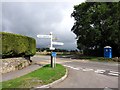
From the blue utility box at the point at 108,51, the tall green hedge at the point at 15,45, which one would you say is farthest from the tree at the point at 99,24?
the tall green hedge at the point at 15,45

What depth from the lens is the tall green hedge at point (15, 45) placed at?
19.2 metres

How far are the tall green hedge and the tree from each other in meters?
18.8

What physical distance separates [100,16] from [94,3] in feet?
18.0

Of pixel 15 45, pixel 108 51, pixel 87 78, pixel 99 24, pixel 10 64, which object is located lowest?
pixel 87 78

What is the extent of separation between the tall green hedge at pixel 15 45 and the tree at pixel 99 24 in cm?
1878

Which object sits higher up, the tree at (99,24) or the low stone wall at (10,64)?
the tree at (99,24)

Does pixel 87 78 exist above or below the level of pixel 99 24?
below

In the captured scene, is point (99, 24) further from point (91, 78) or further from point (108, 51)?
point (91, 78)

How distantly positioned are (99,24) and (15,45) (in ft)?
89.3

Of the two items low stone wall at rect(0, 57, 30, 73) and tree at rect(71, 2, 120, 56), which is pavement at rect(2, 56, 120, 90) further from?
tree at rect(71, 2, 120, 56)

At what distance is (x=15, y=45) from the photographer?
21.6 metres

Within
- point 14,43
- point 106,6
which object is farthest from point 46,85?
point 106,6

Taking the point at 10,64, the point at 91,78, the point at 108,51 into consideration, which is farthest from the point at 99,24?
the point at 91,78

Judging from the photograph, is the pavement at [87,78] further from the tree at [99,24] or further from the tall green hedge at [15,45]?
the tree at [99,24]
